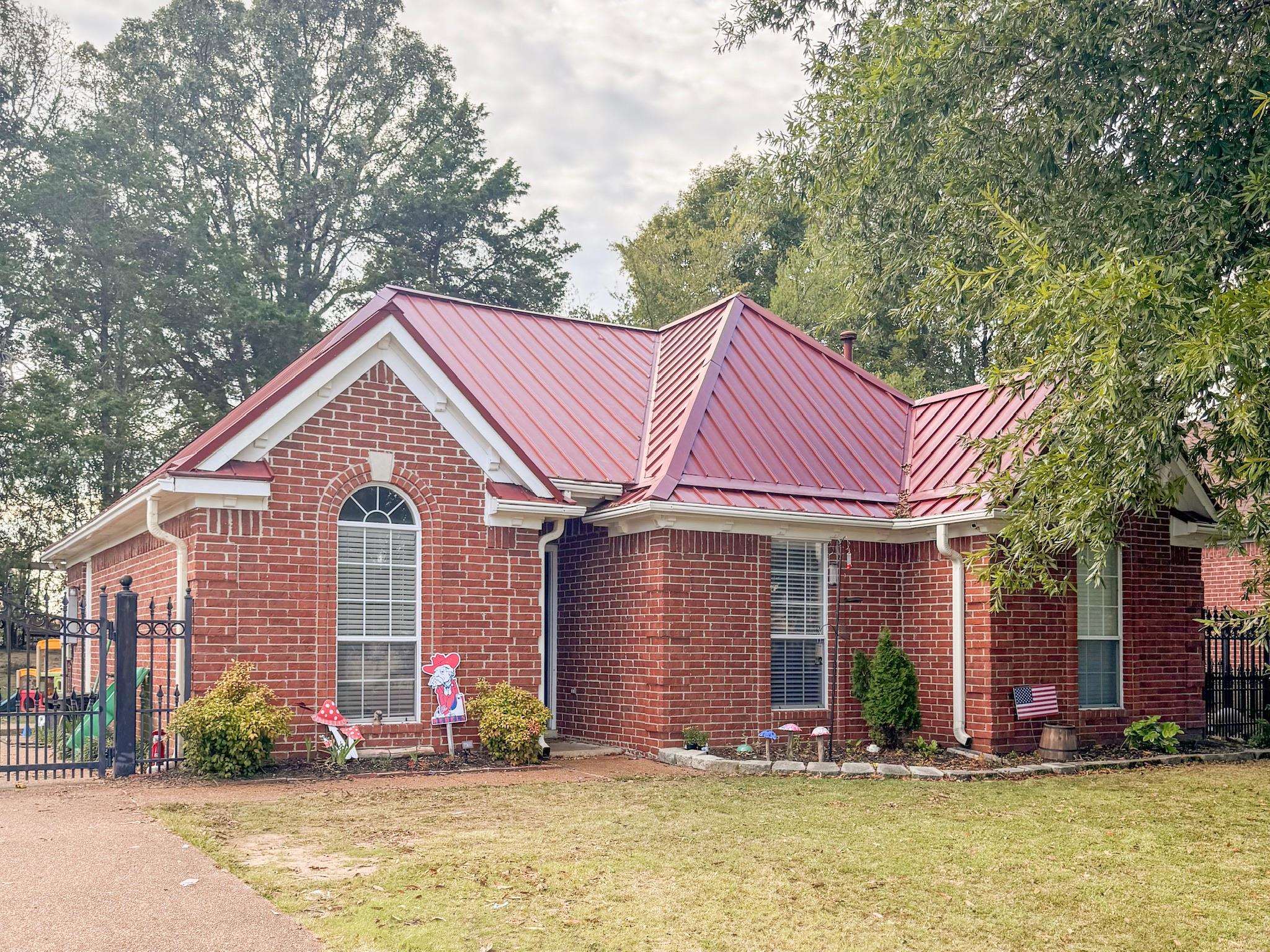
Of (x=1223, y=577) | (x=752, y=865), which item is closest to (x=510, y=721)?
(x=752, y=865)

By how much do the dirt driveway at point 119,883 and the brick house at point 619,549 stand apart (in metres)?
1.87

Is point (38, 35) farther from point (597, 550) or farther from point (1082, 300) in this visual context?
point (1082, 300)

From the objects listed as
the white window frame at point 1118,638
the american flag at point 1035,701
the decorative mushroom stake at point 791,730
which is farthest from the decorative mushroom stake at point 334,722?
the white window frame at point 1118,638

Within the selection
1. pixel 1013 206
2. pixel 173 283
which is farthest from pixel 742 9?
pixel 173 283

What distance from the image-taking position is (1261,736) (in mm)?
15836

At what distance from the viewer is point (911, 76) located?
1179 cm

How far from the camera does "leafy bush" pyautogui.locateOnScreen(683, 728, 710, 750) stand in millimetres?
13664

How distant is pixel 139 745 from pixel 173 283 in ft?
69.2

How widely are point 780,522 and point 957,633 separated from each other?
2.66m

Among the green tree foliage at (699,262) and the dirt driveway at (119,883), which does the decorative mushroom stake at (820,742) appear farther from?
the green tree foliage at (699,262)

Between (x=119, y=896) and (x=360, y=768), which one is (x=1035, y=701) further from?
(x=119, y=896)

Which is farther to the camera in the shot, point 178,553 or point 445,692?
point 445,692

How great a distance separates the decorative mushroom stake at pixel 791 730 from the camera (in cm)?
1294

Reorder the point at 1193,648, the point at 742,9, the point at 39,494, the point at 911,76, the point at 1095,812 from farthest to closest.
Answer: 1. the point at 39,494
2. the point at 1193,648
3. the point at 742,9
4. the point at 911,76
5. the point at 1095,812
